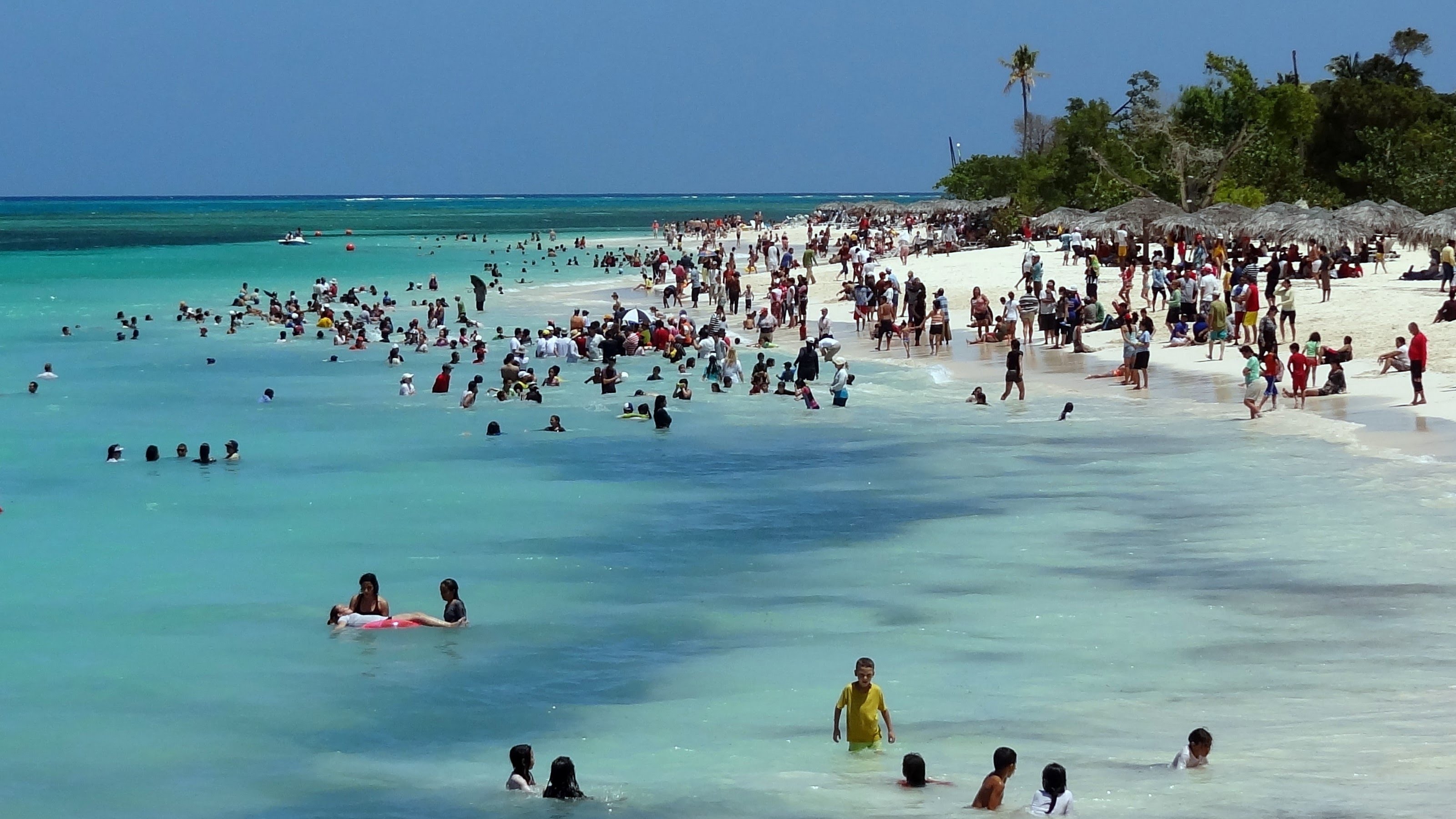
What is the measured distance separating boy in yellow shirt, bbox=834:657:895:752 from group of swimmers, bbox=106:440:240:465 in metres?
16.1

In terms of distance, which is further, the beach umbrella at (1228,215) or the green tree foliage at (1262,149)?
the green tree foliage at (1262,149)

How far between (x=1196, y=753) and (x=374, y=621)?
841 centimetres

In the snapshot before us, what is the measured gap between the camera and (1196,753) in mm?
10938

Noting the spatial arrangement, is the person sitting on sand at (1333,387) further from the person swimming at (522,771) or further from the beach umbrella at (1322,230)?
the person swimming at (522,771)

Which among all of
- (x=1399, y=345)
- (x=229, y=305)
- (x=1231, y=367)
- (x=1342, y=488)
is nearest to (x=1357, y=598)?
(x=1342, y=488)

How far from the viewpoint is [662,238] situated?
3932 inches

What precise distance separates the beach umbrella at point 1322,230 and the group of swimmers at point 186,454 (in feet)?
92.7

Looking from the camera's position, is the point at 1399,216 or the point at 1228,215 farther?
the point at 1228,215

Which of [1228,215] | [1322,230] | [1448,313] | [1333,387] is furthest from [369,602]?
[1228,215]

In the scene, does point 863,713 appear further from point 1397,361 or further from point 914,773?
point 1397,361

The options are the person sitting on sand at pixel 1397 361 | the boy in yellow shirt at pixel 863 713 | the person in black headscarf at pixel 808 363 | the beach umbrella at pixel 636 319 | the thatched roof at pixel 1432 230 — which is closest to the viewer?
the boy in yellow shirt at pixel 863 713

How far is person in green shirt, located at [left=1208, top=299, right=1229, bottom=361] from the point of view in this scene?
104ft

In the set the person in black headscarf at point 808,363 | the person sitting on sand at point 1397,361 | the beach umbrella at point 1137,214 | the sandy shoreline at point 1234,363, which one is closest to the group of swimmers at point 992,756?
the sandy shoreline at point 1234,363

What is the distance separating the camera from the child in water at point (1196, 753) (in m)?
10.9
